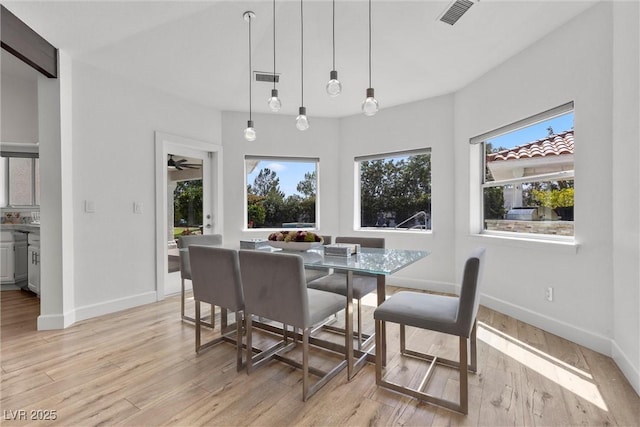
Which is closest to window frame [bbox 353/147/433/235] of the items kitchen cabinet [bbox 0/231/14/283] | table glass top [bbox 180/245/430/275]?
table glass top [bbox 180/245/430/275]

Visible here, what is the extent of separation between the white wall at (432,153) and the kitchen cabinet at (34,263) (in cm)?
406

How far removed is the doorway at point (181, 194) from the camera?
373 centimetres

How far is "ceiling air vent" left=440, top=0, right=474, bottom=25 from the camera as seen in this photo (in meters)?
2.24

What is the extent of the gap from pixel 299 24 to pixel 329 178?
7.94ft

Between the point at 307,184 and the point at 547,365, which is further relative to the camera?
the point at 307,184

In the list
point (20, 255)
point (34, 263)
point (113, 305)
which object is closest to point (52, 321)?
point (113, 305)

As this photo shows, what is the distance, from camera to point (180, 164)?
4.14m

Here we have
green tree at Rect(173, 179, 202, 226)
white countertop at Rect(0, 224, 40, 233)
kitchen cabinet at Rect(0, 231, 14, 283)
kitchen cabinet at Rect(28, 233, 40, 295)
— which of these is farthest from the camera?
green tree at Rect(173, 179, 202, 226)

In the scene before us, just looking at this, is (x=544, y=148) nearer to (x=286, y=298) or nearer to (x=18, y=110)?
(x=286, y=298)

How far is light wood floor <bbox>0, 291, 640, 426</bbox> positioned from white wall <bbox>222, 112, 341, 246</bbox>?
2164 millimetres

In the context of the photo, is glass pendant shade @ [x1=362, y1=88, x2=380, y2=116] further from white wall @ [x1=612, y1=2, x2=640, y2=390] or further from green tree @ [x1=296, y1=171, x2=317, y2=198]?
green tree @ [x1=296, y1=171, x2=317, y2=198]

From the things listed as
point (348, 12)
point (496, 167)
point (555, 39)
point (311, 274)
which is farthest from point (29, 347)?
point (555, 39)

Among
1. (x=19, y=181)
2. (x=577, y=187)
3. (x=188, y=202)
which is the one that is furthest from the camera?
(x=19, y=181)

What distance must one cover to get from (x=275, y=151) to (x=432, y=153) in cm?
225
